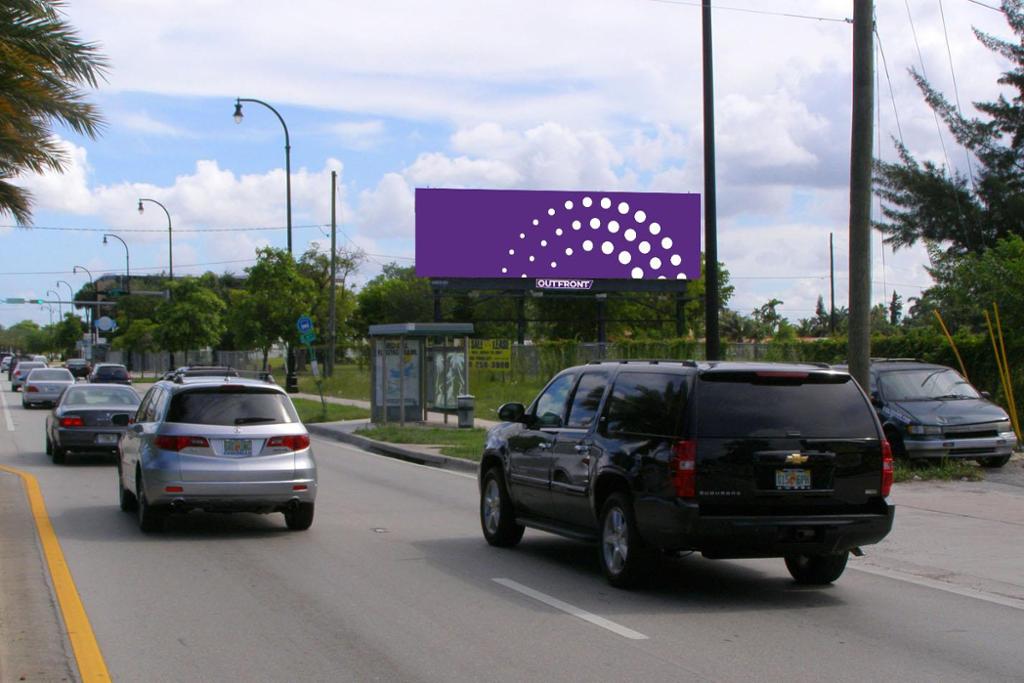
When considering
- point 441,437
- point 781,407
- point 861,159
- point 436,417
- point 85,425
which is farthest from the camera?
point 436,417

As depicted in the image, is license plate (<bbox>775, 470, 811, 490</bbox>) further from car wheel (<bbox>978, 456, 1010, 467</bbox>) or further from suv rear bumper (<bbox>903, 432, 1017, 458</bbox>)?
car wheel (<bbox>978, 456, 1010, 467</bbox>)

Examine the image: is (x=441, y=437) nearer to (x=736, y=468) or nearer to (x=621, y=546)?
(x=621, y=546)

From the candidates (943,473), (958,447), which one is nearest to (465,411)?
(958,447)

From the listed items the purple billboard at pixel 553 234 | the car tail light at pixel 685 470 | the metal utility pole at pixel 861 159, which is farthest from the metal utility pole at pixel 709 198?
the purple billboard at pixel 553 234

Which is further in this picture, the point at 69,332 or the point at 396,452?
the point at 69,332

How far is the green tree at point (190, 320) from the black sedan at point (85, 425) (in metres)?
47.1

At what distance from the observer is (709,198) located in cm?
1838

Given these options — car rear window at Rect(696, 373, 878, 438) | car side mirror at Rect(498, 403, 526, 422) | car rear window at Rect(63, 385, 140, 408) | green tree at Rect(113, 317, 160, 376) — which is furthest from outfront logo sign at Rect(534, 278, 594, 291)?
car rear window at Rect(696, 373, 878, 438)

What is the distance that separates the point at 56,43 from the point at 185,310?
54.1m

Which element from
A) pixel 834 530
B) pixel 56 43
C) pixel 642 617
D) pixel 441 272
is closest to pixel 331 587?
pixel 642 617

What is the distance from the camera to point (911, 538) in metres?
12.7

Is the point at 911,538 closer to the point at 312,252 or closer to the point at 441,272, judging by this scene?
the point at 441,272

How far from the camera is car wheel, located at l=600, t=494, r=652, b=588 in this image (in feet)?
31.1

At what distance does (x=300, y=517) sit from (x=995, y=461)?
11.1 metres
